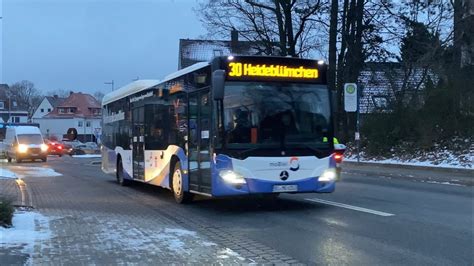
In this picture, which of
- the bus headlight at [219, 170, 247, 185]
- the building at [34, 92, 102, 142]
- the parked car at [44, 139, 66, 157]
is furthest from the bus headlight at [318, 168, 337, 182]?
the building at [34, 92, 102, 142]

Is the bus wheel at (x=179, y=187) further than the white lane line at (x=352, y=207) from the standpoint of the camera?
Yes

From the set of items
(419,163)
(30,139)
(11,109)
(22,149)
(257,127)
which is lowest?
(419,163)

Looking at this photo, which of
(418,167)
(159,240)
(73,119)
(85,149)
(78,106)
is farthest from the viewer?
(78,106)

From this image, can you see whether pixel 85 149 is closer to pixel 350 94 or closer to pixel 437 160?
pixel 350 94

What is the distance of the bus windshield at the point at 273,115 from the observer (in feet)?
36.6

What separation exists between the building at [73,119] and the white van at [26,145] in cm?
7313

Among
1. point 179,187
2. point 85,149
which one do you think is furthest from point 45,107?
point 179,187

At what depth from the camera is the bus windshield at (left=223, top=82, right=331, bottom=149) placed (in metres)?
11.1

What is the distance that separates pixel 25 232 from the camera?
895 cm

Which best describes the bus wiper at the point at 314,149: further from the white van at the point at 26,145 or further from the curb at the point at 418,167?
the white van at the point at 26,145

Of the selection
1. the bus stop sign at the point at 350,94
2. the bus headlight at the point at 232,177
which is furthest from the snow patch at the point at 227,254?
the bus stop sign at the point at 350,94

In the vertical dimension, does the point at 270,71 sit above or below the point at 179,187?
above

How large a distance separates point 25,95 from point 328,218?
13378 centimetres

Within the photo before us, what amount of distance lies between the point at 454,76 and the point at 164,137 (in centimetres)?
1694
